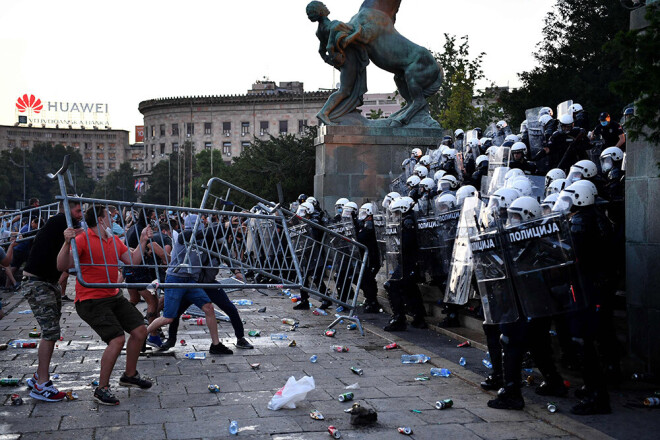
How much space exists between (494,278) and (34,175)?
95179 mm

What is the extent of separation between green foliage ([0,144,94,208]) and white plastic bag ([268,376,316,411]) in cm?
6242

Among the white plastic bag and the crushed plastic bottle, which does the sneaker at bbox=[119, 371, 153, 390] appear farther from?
the crushed plastic bottle

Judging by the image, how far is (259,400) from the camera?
668cm

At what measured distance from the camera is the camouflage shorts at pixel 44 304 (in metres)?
6.91

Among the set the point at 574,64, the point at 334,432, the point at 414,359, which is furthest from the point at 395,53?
the point at 574,64

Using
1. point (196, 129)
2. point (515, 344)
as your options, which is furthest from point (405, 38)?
point (196, 129)

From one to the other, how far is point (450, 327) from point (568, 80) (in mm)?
25406

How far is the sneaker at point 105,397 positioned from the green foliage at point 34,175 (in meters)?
61.8

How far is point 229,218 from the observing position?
899cm

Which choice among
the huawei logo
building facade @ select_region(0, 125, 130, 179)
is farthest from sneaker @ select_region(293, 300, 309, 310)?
building facade @ select_region(0, 125, 130, 179)

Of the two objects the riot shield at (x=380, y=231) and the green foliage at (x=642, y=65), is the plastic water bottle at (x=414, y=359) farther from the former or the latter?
the green foliage at (x=642, y=65)

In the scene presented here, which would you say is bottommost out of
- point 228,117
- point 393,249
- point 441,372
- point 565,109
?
point 441,372

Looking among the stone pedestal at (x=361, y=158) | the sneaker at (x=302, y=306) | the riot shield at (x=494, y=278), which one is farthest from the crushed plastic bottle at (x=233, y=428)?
the stone pedestal at (x=361, y=158)

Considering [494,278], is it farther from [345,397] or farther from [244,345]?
[244,345]
